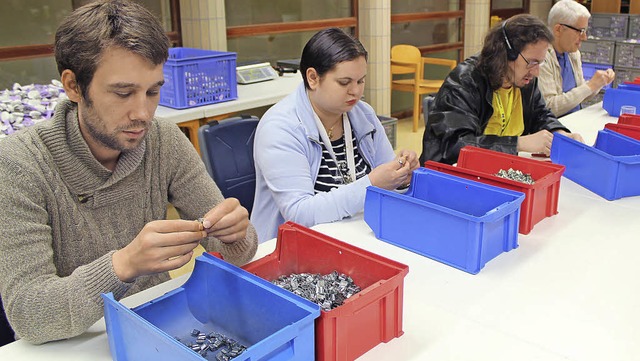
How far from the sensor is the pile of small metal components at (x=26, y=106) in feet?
9.03

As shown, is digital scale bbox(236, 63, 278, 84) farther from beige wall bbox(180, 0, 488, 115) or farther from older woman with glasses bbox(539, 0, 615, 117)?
older woman with glasses bbox(539, 0, 615, 117)

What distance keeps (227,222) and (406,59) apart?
4.82 metres

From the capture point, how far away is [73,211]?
4.42 ft

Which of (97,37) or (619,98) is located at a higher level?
(97,37)

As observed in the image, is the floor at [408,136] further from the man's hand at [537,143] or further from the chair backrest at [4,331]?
the chair backrest at [4,331]

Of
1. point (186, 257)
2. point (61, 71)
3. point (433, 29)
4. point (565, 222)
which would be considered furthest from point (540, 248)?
point (433, 29)

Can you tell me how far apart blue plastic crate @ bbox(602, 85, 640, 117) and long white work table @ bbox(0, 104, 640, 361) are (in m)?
1.52

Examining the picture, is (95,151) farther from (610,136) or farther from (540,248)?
(610,136)

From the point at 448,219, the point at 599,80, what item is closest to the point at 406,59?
the point at 599,80

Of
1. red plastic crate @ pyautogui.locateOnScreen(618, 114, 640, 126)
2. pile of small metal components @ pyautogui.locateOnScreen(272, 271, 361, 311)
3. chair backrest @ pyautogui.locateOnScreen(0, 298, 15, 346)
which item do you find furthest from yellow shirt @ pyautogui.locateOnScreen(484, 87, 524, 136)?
chair backrest @ pyautogui.locateOnScreen(0, 298, 15, 346)

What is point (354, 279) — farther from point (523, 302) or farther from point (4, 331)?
point (4, 331)

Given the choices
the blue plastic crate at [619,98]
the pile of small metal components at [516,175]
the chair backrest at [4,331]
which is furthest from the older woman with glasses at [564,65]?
the chair backrest at [4,331]

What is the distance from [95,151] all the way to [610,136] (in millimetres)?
1793

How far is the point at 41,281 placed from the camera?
119cm
